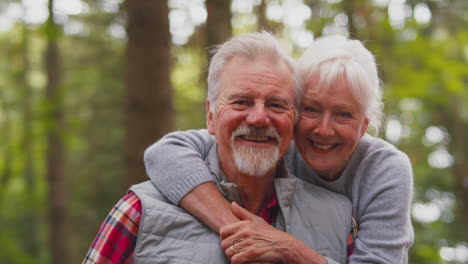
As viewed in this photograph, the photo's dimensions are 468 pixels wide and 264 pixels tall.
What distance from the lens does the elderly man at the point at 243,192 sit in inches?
79.0

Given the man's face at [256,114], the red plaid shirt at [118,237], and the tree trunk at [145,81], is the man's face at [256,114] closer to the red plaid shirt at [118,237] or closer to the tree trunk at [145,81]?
the red plaid shirt at [118,237]

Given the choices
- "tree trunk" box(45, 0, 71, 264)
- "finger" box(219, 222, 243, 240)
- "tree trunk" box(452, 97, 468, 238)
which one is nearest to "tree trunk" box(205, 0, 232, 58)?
"finger" box(219, 222, 243, 240)

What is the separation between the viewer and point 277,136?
2.13 meters

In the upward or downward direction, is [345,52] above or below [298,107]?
above

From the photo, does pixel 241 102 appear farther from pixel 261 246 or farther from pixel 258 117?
pixel 261 246

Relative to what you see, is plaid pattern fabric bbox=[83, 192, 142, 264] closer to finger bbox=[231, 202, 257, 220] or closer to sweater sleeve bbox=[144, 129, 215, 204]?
sweater sleeve bbox=[144, 129, 215, 204]

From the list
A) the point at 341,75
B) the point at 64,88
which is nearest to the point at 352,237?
the point at 341,75

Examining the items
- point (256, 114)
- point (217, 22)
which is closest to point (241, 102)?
point (256, 114)

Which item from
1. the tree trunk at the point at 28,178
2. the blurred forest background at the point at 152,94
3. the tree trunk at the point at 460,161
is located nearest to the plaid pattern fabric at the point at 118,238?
the blurred forest background at the point at 152,94

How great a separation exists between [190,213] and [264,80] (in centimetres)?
67

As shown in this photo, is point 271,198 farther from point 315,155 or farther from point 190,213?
point 190,213

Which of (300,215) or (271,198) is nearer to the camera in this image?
(300,215)

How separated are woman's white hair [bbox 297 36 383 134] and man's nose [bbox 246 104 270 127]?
0.96 feet

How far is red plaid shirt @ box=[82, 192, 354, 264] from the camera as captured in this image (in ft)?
6.72
